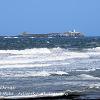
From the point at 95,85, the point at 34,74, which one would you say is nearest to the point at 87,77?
the point at 34,74

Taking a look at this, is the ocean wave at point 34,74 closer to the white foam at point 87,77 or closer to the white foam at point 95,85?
the white foam at point 87,77

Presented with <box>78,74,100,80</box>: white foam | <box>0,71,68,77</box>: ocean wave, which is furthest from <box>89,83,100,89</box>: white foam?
<box>0,71,68,77</box>: ocean wave

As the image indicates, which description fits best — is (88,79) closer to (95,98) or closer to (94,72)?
(94,72)

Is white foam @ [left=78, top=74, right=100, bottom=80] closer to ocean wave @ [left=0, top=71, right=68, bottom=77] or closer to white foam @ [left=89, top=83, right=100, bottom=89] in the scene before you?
ocean wave @ [left=0, top=71, right=68, bottom=77]

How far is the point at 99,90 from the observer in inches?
855

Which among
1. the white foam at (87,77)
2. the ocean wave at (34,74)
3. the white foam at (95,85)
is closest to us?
the white foam at (95,85)

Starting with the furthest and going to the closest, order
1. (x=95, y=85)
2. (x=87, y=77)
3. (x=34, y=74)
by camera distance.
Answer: (x=34, y=74) → (x=87, y=77) → (x=95, y=85)

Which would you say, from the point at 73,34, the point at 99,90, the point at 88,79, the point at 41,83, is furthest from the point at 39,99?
the point at 73,34

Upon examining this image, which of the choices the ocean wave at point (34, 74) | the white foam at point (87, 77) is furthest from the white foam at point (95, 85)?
the ocean wave at point (34, 74)

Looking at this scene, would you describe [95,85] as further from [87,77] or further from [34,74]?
[34,74]

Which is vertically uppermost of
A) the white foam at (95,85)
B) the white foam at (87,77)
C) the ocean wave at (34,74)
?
the ocean wave at (34,74)

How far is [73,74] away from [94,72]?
2.08 metres

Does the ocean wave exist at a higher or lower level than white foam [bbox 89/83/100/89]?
higher

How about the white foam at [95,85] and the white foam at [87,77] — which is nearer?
the white foam at [95,85]
